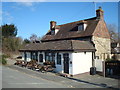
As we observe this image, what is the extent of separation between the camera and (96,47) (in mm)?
21234

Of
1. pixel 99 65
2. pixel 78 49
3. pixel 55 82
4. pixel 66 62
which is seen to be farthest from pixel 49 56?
pixel 55 82

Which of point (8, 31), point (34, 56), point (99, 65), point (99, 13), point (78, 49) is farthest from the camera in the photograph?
point (8, 31)

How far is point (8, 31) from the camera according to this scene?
5169 cm

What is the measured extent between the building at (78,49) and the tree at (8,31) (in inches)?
1065

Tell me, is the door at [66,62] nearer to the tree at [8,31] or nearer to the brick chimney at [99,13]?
the brick chimney at [99,13]

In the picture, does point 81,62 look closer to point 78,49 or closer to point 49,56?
point 78,49

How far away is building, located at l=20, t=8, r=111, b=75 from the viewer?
704 inches

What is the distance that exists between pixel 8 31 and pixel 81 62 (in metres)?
40.5

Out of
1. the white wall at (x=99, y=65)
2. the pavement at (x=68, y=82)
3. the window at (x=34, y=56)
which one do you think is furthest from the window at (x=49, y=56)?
the white wall at (x=99, y=65)

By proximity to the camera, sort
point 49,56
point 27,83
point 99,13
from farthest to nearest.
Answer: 1. point 99,13
2. point 49,56
3. point 27,83

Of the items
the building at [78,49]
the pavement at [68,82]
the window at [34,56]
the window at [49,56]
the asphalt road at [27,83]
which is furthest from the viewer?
the window at [34,56]

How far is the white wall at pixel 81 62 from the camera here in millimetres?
17406

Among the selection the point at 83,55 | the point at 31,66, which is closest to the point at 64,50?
the point at 83,55

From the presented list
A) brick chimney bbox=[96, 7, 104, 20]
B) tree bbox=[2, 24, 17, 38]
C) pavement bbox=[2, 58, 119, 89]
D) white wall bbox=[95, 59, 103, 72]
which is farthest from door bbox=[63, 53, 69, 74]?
tree bbox=[2, 24, 17, 38]
